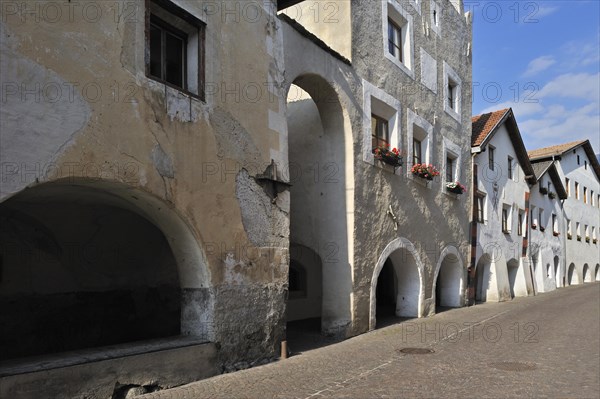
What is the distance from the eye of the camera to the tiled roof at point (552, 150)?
30.9m

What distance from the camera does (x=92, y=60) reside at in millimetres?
5664

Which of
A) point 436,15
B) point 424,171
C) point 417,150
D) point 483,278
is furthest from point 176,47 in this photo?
point 483,278

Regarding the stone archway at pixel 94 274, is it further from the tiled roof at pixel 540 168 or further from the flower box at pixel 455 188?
the tiled roof at pixel 540 168

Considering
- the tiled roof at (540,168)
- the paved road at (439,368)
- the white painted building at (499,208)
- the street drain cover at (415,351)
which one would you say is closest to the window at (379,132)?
the paved road at (439,368)

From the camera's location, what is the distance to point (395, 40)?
13555 mm

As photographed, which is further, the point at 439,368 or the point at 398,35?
the point at 398,35

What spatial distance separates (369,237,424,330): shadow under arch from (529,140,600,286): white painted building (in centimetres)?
2013

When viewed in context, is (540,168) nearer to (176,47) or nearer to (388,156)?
(388,156)

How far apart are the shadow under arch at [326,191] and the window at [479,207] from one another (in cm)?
920

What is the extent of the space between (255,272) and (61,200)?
3.02 meters

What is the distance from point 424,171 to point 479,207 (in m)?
6.52

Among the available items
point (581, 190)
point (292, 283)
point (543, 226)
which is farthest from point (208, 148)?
Result: point (581, 190)

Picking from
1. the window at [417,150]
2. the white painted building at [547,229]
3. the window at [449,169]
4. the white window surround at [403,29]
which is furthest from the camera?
the white painted building at [547,229]

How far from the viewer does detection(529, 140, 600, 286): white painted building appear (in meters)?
31.4
